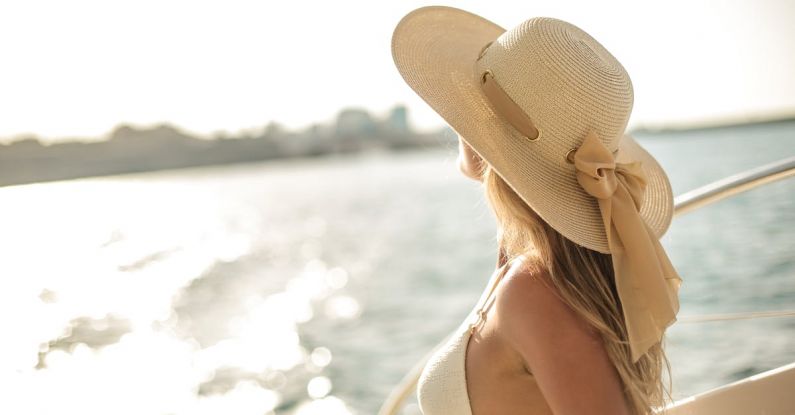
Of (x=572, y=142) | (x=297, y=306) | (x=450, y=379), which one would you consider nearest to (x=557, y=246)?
(x=572, y=142)

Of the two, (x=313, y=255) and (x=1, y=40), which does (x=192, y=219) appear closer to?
(x=313, y=255)

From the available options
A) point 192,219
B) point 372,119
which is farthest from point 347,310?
point 372,119

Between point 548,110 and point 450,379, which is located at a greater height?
point 548,110

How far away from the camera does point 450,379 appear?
4.64 ft

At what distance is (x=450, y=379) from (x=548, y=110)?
0.50 meters

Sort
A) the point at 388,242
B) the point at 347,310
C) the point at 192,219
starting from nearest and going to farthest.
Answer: the point at 347,310 → the point at 388,242 → the point at 192,219

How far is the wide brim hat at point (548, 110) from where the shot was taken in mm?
1298

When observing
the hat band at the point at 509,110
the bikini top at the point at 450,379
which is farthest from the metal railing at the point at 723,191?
the hat band at the point at 509,110

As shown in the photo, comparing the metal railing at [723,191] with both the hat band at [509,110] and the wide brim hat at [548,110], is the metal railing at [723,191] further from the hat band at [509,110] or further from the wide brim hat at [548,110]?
the hat band at [509,110]

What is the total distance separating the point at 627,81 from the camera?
136 centimetres

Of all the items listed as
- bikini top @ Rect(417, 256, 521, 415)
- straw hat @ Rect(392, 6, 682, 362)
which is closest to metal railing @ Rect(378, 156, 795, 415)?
bikini top @ Rect(417, 256, 521, 415)

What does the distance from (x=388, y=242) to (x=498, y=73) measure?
56.1 feet

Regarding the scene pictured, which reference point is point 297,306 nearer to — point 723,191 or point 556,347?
point 723,191

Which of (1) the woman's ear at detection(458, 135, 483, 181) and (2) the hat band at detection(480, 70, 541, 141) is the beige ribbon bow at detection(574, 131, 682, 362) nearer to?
(2) the hat band at detection(480, 70, 541, 141)
